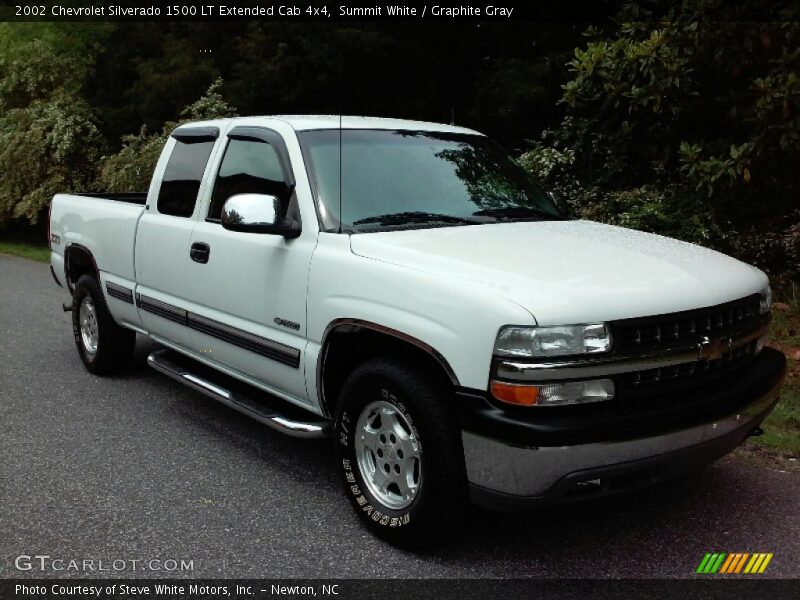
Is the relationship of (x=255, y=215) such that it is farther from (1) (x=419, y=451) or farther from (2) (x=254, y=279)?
(1) (x=419, y=451)

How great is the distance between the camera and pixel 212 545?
3.91 meters

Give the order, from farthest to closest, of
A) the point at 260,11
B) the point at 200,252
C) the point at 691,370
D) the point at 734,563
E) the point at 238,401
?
the point at 260,11
the point at 200,252
the point at 238,401
the point at 734,563
the point at 691,370

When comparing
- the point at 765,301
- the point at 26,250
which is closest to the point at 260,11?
the point at 26,250

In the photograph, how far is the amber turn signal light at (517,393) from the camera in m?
3.27

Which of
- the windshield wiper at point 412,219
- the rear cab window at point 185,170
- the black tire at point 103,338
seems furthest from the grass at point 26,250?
the windshield wiper at point 412,219

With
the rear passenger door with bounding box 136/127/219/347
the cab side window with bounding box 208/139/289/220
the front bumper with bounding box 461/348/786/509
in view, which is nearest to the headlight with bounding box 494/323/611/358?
the front bumper with bounding box 461/348/786/509

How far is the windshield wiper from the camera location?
14.3 ft

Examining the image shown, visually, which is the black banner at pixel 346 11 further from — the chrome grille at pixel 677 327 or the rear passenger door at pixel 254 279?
the rear passenger door at pixel 254 279

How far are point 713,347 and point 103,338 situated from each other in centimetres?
465

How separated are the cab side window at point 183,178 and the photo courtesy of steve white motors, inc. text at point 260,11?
33.7ft

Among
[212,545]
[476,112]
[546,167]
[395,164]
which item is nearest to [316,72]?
[476,112]

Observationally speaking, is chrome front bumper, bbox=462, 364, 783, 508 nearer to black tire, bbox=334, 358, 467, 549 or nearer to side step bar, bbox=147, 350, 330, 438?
black tire, bbox=334, 358, 467, 549

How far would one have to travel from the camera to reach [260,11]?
18188 mm

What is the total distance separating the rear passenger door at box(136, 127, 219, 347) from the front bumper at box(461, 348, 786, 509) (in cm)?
257
